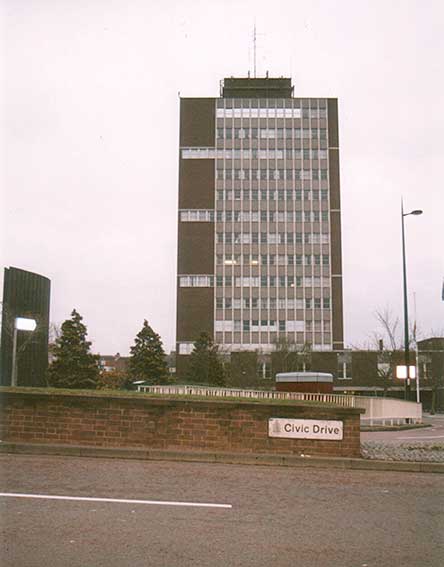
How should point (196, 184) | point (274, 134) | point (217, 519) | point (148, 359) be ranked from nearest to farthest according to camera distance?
point (217, 519)
point (148, 359)
point (196, 184)
point (274, 134)

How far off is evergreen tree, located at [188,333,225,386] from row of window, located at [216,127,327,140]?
136 ft

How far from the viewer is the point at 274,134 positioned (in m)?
97.9

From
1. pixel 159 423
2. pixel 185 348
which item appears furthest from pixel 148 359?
pixel 159 423

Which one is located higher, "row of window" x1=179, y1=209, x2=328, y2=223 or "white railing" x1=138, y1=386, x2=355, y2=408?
"row of window" x1=179, y1=209, x2=328, y2=223

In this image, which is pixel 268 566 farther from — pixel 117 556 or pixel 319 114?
pixel 319 114

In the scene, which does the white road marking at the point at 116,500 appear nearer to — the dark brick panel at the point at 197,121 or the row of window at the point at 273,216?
the row of window at the point at 273,216

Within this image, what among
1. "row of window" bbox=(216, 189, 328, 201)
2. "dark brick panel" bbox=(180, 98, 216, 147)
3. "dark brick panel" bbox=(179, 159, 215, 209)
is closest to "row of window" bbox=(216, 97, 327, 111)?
"dark brick panel" bbox=(180, 98, 216, 147)

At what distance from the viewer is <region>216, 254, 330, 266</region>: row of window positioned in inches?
3760

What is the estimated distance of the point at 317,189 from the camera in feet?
317

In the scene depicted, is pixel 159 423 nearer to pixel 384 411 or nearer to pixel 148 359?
pixel 384 411

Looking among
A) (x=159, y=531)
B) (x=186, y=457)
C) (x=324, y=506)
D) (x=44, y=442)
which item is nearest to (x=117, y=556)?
(x=159, y=531)

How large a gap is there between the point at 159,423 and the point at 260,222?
8573cm

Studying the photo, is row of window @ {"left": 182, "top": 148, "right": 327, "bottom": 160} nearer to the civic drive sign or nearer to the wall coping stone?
the wall coping stone

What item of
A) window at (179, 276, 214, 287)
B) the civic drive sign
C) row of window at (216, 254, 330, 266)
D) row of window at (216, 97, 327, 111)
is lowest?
the civic drive sign
